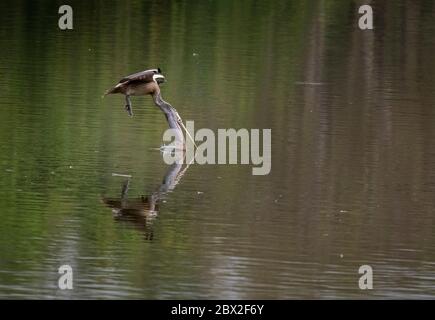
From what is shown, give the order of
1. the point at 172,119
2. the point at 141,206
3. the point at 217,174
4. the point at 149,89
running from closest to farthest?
the point at 141,206 → the point at 217,174 → the point at 172,119 → the point at 149,89

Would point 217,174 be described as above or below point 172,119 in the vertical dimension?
below

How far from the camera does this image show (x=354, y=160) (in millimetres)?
19328

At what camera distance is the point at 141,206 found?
16375mm

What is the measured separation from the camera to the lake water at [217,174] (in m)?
13.9

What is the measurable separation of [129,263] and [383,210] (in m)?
3.62

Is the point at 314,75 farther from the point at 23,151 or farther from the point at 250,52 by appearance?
the point at 23,151

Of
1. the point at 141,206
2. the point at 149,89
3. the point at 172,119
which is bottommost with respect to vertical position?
the point at 141,206

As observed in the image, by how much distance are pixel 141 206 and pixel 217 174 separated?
1.95m

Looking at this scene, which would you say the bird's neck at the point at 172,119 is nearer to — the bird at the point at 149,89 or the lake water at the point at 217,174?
the bird at the point at 149,89

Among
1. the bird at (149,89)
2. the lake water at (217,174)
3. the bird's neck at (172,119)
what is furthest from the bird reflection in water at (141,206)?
the bird at (149,89)

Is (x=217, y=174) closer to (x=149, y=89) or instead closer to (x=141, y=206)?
(x=141, y=206)

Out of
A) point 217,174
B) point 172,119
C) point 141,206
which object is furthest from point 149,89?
point 141,206

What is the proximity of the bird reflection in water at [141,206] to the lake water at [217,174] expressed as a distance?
0.03 metres

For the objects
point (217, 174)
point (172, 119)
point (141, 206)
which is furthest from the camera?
point (172, 119)
